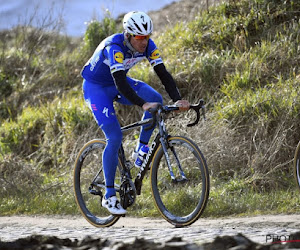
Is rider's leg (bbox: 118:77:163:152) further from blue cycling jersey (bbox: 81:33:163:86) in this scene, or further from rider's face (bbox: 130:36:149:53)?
rider's face (bbox: 130:36:149:53)

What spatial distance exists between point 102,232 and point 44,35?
955 cm

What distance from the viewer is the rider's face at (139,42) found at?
24.3 feet

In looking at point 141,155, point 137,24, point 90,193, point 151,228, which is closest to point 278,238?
point 151,228

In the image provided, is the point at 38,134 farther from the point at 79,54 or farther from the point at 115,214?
the point at 115,214

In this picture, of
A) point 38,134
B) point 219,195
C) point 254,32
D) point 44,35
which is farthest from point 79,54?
point 219,195

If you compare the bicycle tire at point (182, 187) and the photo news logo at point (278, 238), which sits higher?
the bicycle tire at point (182, 187)

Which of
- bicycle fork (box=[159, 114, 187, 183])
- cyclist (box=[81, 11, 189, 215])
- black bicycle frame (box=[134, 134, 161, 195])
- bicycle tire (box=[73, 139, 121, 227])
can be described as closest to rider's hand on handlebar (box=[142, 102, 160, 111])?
cyclist (box=[81, 11, 189, 215])

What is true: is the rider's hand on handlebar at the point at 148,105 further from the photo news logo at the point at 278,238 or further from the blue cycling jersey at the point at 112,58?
the photo news logo at the point at 278,238

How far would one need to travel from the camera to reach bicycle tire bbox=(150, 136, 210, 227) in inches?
273

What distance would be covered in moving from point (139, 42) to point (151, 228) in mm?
2019

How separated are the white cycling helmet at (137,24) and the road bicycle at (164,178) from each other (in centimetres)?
82

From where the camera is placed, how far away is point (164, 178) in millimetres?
8820

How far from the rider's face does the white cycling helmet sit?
0.08m

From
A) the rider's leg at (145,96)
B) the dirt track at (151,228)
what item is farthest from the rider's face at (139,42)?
the dirt track at (151,228)
